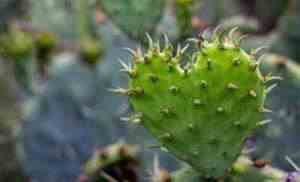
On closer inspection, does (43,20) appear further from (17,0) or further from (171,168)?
(171,168)

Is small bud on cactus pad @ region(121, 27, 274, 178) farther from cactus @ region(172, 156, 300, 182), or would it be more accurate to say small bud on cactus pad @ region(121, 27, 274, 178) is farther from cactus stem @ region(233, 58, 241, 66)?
cactus @ region(172, 156, 300, 182)

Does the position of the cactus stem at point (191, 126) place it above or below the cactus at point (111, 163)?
above

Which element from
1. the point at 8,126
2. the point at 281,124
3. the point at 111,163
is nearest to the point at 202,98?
the point at 111,163

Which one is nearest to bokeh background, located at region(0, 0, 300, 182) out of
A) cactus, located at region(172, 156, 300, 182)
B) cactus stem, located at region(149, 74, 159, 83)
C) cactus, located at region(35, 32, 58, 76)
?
cactus, located at region(35, 32, 58, 76)

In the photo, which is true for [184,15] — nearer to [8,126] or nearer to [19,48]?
[19,48]

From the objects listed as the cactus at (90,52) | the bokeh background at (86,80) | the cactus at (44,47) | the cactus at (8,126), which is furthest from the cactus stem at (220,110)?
the cactus at (8,126)

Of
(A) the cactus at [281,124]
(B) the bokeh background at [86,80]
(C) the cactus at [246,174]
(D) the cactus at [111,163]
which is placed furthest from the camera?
(B) the bokeh background at [86,80]

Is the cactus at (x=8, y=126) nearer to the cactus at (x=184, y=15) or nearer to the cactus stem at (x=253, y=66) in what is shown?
the cactus at (x=184, y=15)

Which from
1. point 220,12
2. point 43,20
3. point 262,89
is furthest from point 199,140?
point 43,20
